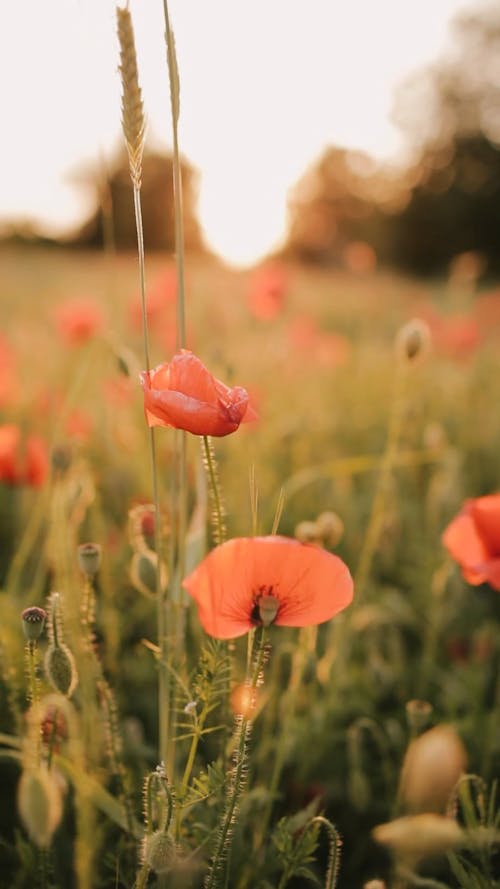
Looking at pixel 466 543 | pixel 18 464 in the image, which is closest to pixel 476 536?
pixel 466 543

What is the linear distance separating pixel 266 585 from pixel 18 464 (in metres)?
1.12

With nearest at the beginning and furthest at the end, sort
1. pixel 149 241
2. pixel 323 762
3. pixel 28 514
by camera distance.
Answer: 1. pixel 323 762
2. pixel 28 514
3. pixel 149 241

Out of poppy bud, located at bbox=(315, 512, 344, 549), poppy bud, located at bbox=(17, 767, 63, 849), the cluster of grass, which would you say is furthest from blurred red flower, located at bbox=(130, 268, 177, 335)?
poppy bud, located at bbox=(17, 767, 63, 849)

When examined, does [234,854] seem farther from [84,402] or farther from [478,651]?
[84,402]

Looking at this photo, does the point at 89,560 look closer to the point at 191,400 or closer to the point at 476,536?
the point at 191,400

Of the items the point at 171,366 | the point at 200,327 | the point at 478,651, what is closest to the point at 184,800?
the point at 171,366

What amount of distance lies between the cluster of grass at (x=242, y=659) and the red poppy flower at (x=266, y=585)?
3cm

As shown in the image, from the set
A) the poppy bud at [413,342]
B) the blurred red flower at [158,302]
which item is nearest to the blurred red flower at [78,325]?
the blurred red flower at [158,302]

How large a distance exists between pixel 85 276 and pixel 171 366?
5850 mm

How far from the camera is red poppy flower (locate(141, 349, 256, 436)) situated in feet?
2.10

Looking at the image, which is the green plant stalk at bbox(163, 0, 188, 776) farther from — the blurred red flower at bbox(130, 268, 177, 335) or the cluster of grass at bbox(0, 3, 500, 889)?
the blurred red flower at bbox(130, 268, 177, 335)

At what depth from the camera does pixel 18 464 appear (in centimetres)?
172

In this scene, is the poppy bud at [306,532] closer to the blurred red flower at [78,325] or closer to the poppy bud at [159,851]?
the poppy bud at [159,851]

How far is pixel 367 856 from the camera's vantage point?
3.73 feet
